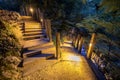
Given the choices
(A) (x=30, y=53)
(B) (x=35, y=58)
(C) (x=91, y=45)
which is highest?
(C) (x=91, y=45)

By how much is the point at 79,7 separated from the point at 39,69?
27.7ft

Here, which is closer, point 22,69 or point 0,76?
point 0,76

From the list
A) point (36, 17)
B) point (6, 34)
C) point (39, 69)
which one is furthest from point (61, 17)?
point (39, 69)

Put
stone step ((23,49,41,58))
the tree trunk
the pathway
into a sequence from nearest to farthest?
the pathway < stone step ((23,49,41,58)) < the tree trunk

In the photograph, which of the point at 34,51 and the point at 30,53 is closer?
the point at 30,53

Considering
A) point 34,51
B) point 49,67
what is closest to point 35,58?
point 34,51

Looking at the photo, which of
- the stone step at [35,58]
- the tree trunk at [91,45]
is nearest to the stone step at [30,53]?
the stone step at [35,58]

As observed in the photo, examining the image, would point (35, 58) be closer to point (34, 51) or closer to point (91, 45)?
point (34, 51)

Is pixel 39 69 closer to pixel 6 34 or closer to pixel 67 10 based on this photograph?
pixel 6 34

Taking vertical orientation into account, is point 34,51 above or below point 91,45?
below

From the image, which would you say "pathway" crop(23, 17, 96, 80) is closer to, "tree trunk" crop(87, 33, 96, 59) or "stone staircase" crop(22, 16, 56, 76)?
"stone staircase" crop(22, 16, 56, 76)

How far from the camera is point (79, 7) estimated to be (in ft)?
40.1

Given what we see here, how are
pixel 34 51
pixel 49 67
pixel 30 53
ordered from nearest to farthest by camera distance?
pixel 49 67 < pixel 30 53 < pixel 34 51

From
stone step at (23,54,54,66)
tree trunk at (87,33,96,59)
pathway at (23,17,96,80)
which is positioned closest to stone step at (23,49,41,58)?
pathway at (23,17,96,80)
